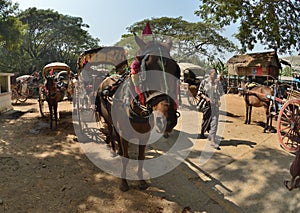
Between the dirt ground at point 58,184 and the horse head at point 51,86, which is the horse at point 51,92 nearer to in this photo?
the horse head at point 51,86

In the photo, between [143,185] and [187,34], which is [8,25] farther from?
[187,34]

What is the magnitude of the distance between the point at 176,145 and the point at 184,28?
71.7 ft

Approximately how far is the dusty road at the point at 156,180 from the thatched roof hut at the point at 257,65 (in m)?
9.60

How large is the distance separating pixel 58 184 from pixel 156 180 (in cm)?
179

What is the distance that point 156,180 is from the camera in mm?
4281

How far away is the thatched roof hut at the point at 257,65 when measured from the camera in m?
14.7

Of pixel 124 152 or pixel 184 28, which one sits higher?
pixel 184 28

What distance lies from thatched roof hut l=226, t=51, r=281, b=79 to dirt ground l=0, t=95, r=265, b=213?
42.7ft

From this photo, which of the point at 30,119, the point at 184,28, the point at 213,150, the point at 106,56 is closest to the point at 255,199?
the point at 213,150

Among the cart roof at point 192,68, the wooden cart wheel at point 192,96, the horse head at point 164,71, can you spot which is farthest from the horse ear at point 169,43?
the cart roof at point 192,68

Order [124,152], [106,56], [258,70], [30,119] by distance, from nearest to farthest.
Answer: [124,152] → [106,56] → [30,119] → [258,70]

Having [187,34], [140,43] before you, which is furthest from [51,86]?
[187,34]

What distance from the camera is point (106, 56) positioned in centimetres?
670

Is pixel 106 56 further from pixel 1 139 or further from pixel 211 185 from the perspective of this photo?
pixel 211 185
